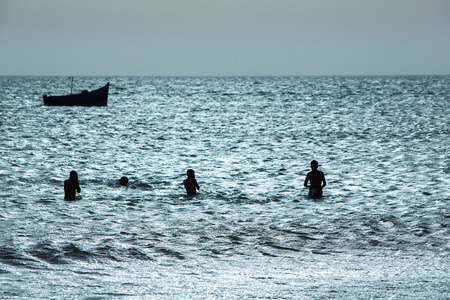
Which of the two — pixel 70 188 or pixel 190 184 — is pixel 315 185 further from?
pixel 70 188

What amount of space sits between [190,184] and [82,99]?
5186cm

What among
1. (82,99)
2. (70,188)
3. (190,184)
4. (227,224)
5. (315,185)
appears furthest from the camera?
(82,99)

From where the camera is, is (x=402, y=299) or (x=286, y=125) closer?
(x=402, y=299)

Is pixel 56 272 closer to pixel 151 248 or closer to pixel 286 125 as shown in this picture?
pixel 151 248

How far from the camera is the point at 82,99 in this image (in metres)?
65.3

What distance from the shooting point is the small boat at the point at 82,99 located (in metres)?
65.4

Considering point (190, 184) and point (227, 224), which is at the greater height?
point (190, 184)

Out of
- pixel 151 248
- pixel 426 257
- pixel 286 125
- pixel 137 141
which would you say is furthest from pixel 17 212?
pixel 286 125

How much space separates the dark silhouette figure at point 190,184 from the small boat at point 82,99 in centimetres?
5120

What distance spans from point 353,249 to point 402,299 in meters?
3.26

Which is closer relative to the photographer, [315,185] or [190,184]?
[315,185]

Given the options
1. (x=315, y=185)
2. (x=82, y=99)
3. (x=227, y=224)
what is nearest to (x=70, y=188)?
(x=227, y=224)

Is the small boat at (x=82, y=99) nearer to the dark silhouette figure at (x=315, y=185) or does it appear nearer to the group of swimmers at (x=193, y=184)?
the group of swimmers at (x=193, y=184)

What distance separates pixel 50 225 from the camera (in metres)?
12.4
